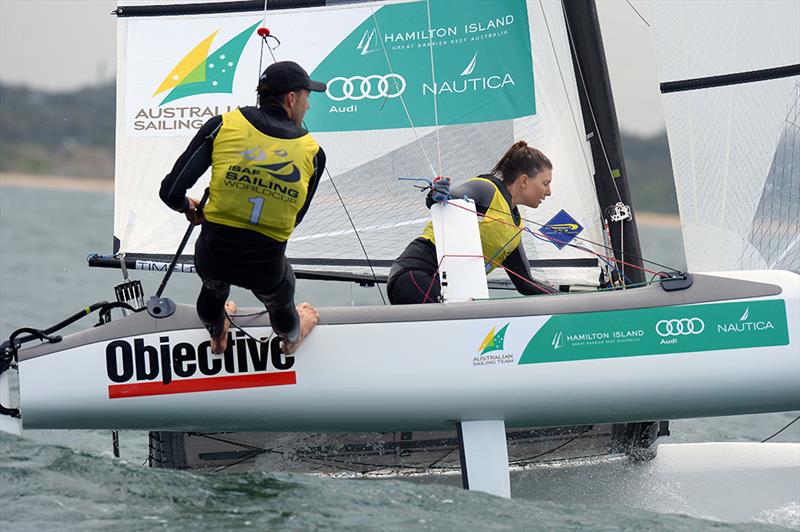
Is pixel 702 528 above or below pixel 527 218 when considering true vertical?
below

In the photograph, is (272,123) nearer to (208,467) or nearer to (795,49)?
(208,467)

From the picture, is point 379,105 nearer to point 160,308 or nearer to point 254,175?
point 160,308

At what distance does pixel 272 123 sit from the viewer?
10.2ft

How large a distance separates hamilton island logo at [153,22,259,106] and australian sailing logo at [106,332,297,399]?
4.33 feet

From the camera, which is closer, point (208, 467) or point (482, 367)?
point (482, 367)

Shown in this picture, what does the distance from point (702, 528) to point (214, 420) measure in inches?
57.9

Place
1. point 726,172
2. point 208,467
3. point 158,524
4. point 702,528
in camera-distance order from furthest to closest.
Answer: point 726,172, point 208,467, point 702,528, point 158,524

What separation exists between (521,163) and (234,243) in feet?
3.83

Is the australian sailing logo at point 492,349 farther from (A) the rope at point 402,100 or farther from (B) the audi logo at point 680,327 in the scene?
(A) the rope at point 402,100

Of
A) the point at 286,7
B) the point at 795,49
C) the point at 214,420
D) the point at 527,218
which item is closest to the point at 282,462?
the point at 214,420

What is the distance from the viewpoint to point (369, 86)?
458 cm

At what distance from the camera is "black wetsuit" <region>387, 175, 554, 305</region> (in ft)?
12.5

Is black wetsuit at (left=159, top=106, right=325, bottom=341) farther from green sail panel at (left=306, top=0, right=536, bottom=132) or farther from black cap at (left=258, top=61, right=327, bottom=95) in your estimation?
green sail panel at (left=306, top=0, right=536, bottom=132)

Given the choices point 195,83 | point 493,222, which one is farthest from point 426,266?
point 195,83
